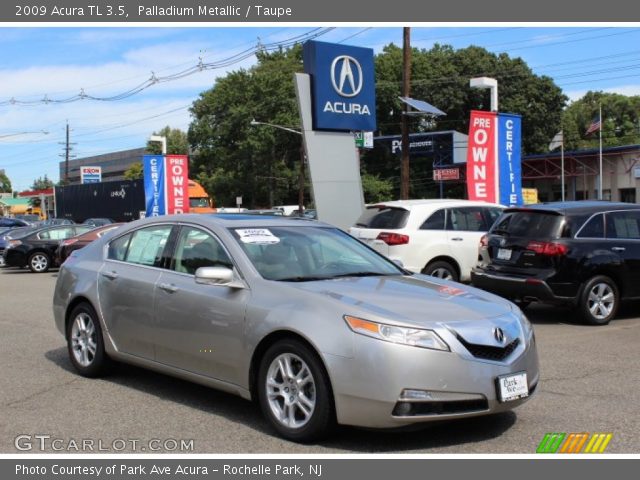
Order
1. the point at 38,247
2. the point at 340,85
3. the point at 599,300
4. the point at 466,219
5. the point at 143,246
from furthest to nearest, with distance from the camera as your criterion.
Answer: the point at 38,247
the point at 340,85
the point at 466,219
the point at 599,300
the point at 143,246

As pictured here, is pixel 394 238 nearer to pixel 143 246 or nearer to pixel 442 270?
pixel 442 270

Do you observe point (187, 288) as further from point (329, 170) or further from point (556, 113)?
point (556, 113)

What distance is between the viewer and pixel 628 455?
4.45 m

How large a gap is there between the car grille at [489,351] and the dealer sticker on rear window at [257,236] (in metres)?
1.86

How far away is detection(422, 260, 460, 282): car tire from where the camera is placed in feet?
40.6

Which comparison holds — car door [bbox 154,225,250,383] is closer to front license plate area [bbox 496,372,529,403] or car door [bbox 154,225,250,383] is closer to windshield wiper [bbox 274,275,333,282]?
windshield wiper [bbox 274,275,333,282]

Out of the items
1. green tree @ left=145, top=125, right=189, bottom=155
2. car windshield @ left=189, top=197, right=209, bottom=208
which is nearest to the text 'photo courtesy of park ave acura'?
car windshield @ left=189, top=197, right=209, bottom=208

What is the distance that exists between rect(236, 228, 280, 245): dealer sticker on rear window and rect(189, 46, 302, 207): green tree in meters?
54.2

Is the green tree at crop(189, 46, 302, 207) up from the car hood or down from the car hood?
up

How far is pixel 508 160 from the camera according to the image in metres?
18.6

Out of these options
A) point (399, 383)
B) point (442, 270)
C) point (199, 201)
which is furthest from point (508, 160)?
point (199, 201)

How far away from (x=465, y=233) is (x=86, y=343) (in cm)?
778
